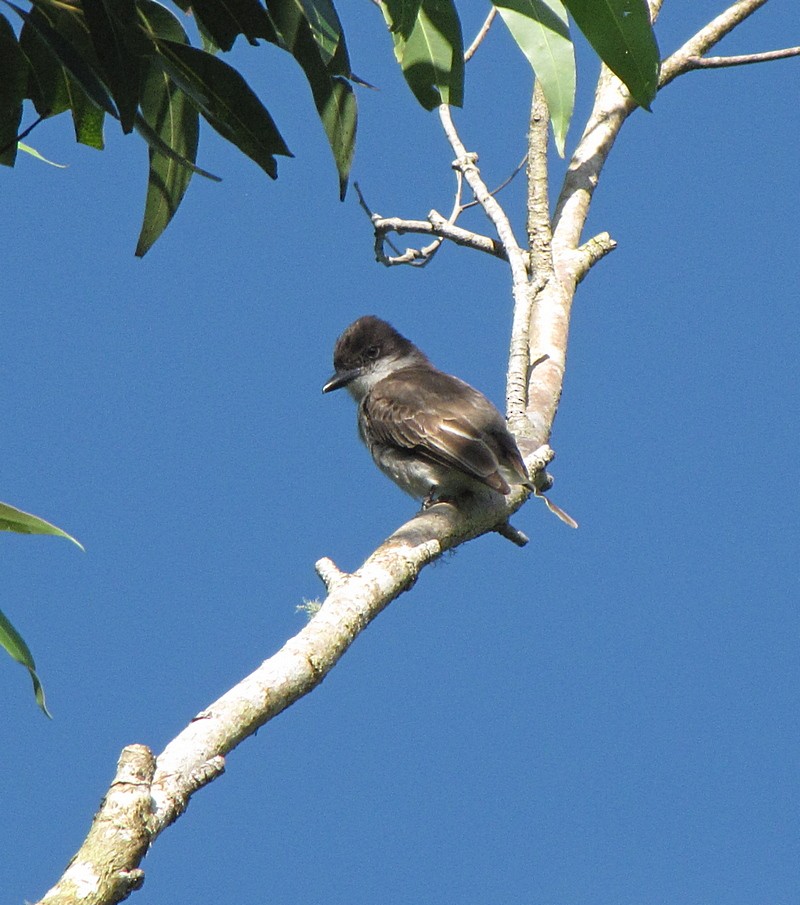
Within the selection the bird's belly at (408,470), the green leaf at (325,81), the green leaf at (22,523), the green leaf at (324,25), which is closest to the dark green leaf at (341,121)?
the green leaf at (325,81)

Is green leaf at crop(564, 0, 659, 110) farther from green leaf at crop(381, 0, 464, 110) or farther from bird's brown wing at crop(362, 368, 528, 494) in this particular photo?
bird's brown wing at crop(362, 368, 528, 494)

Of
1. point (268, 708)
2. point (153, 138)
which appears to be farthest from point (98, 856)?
point (153, 138)

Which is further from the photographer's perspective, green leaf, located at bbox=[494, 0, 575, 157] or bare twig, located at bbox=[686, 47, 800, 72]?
bare twig, located at bbox=[686, 47, 800, 72]

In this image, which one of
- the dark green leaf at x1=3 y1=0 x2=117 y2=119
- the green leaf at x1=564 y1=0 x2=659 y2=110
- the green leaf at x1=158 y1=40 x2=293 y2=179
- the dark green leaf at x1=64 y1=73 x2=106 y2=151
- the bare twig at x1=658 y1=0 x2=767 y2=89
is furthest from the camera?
the bare twig at x1=658 y1=0 x2=767 y2=89

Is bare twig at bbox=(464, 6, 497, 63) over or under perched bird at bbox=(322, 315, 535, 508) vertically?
over

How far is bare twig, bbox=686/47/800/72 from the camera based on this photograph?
5.36m

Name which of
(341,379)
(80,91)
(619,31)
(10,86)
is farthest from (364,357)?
(619,31)

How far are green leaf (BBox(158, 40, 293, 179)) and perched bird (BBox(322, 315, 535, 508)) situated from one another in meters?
1.62

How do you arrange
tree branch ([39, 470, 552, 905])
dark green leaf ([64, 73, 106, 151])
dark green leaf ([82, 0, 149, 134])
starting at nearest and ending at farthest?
tree branch ([39, 470, 552, 905]) → dark green leaf ([82, 0, 149, 134]) → dark green leaf ([64, 73, 106, 151])

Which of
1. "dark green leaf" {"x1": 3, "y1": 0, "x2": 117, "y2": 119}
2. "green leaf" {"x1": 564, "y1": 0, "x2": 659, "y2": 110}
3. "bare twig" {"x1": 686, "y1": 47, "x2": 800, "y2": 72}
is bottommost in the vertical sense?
"dark green leaf" {"x1": 3, "y1": 0, "x2": 117, "y2": 119}

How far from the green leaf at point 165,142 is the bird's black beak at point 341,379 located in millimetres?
2707

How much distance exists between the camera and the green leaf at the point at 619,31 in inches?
126

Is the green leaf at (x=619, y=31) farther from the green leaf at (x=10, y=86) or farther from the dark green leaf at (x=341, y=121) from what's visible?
the green leaf at (x=10, y=86)

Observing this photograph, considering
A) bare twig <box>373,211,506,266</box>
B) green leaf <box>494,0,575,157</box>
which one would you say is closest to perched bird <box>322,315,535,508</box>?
bare twig <box>373,211,506,266</box>
